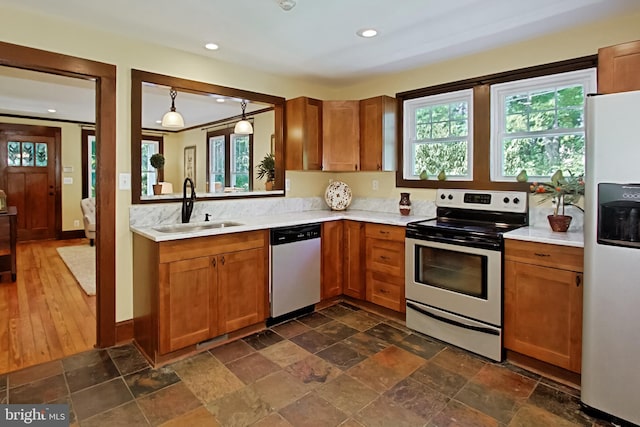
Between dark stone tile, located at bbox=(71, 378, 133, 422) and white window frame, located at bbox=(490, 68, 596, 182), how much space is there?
125 inches

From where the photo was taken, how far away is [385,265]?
3.44m

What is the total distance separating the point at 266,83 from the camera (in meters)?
3.81

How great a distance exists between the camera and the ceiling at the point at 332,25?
7.86 ft

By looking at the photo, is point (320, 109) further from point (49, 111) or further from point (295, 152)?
point (49, 111)

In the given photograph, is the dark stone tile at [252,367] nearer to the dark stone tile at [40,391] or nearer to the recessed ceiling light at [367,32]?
the dark stone tile at [40,391]

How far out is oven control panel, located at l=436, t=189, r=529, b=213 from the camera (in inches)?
119

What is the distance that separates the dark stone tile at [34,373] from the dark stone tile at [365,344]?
1.98 metres

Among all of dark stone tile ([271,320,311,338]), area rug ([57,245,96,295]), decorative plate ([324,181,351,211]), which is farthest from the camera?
area rug ([57,245,96,295])

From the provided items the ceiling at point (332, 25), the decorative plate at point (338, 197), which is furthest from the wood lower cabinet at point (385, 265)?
the ceiling at point (332, 25)

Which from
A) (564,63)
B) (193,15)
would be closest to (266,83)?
(193,15)

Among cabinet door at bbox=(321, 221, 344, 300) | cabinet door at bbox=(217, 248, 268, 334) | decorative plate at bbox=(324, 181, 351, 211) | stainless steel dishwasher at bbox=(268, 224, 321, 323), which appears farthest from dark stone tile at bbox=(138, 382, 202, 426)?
decorative plate at bbox=(324, 181, 351, 211)

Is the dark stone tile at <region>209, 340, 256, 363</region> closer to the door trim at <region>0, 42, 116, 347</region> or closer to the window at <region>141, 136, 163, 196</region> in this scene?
the door trim at <region>0, 42, 116, 347</region>

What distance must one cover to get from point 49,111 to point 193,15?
5.63 meters

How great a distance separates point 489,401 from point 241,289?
1849 millimetres
